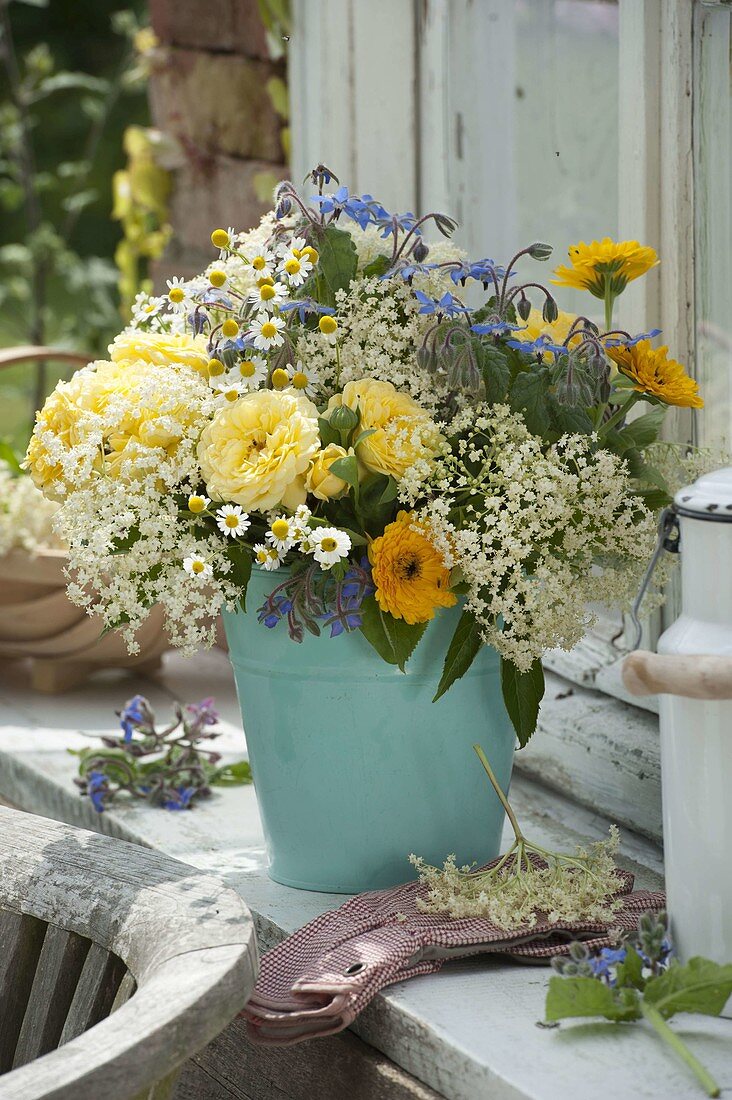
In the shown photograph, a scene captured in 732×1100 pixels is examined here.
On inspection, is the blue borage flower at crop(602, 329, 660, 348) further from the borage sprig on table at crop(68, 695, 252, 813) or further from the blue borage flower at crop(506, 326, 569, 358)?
the borage sprig on table at crop(68, 695, 252, 813)

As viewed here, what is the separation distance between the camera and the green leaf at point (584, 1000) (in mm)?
1049

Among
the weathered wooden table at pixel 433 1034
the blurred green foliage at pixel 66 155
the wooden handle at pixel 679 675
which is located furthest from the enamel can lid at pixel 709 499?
the blurred green foliage at pixel 66 155

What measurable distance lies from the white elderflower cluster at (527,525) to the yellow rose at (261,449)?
10 centimetres

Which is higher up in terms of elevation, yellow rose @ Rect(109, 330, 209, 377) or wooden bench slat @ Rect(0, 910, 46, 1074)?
yellow rose @ Rect(109, 330, 209, 377)

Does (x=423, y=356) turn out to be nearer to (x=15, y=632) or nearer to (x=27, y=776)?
(x=27, y=776)

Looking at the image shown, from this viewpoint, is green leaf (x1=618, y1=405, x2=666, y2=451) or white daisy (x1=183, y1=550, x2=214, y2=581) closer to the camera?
white daisy (x1=183, y1=550, x2=214, y2=581)

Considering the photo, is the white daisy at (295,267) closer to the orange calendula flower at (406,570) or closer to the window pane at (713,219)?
the orange calendula flower at (406,570)

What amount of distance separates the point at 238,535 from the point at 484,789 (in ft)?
1.26

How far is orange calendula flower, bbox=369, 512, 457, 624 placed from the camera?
120cm

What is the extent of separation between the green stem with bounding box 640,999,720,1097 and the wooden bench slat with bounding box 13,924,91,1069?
19.4 inches

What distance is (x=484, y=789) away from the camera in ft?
4.49

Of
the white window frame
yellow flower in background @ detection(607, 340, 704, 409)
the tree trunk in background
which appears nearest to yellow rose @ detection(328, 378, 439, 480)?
yellow flower in background @ detection(607, 340, 704, 409)

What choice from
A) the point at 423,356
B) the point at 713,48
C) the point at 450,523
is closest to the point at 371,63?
the point at 713,48

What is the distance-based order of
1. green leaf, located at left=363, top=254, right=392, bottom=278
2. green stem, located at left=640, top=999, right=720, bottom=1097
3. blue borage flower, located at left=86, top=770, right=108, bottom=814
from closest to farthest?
green stem, located at left=640, top=999, right=720, bottom=1097 < green leaf, located at left=363, top=254, right=392, bottom=278 < blue borage flower, located at left=86, top=770, right=108, bottom=814
